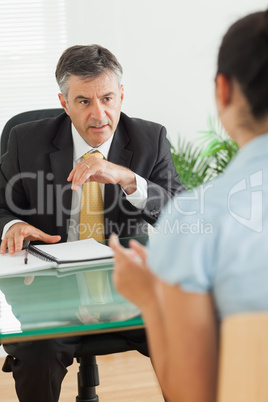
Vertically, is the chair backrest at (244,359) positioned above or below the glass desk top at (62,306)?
above

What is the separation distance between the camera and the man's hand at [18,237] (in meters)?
2.13

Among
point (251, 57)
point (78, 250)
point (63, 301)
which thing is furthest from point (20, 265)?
point (251, 57)

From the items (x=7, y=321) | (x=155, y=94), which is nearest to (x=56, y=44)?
(x=155, y=94)

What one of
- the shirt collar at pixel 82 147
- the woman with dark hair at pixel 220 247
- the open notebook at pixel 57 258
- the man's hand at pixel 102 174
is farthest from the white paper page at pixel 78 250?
the woman with dark hair at pixel 220 247

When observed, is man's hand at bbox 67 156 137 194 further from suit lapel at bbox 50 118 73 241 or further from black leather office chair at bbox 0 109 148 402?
black leather office chair at bbox 0 109 148 402

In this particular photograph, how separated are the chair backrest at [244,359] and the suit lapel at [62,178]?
5.41 ft

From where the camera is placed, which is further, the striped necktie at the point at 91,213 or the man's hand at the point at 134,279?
the striped necktie at the point at 91,213

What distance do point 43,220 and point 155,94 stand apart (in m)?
1.82

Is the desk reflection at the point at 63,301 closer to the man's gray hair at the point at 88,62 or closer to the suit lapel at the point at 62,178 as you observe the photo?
the suit lapel at the point at 62,178

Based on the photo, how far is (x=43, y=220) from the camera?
8.41ft

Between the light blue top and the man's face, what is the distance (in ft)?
5.18

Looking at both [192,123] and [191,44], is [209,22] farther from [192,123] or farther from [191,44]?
[192,123]

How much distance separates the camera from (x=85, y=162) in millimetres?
2230

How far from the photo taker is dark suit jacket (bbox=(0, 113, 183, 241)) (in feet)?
8.34
